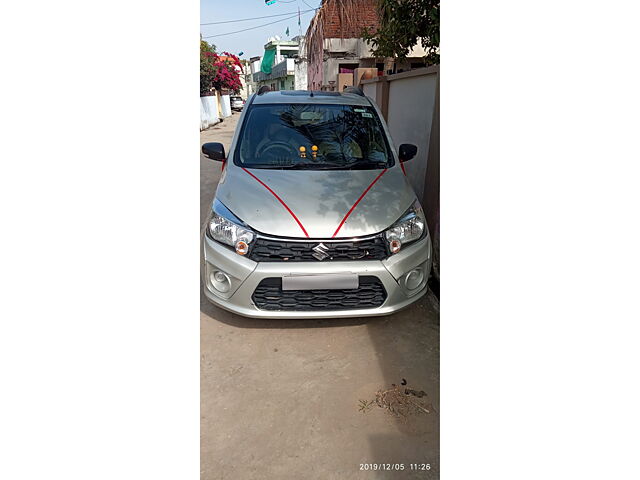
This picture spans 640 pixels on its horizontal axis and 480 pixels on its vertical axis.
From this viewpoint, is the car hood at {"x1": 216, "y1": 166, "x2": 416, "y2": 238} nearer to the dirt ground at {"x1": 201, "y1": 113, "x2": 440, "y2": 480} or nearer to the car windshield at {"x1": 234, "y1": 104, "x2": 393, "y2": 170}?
the car windshield at {"x1": 234, "y1": 104, "x2": 393, "y2": 170}

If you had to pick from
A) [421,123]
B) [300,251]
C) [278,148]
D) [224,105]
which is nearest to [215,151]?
[278,148]

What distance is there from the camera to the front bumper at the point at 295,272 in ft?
8.63

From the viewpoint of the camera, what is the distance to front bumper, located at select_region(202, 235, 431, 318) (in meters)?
2.63

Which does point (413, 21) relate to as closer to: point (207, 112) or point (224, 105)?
point (207, 112)

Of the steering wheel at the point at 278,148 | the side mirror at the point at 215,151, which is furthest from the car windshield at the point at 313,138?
the side mirror at the point at 215,151

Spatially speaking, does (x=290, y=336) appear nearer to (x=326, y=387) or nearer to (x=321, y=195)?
(x=326, y=387)

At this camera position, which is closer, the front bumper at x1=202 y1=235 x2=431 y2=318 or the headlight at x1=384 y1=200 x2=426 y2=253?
the front bumper at x1=202 y1=235 x2=431 y2=318

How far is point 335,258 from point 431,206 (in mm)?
1785

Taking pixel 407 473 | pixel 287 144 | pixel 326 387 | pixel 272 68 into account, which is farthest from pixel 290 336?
pixel 272 68

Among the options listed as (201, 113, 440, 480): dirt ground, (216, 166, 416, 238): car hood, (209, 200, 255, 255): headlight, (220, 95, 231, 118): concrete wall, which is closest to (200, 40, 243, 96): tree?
(220, 95, 231, 118): concrete wall

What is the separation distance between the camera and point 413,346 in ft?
9.41

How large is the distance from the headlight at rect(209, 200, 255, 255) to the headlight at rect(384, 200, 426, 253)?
37.9 inches

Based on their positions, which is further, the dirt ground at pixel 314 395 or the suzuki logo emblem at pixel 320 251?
the suzuki logo emblem at pixel 320 251

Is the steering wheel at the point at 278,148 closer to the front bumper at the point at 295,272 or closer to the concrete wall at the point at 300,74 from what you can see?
the front bumper at the point at 295,272
